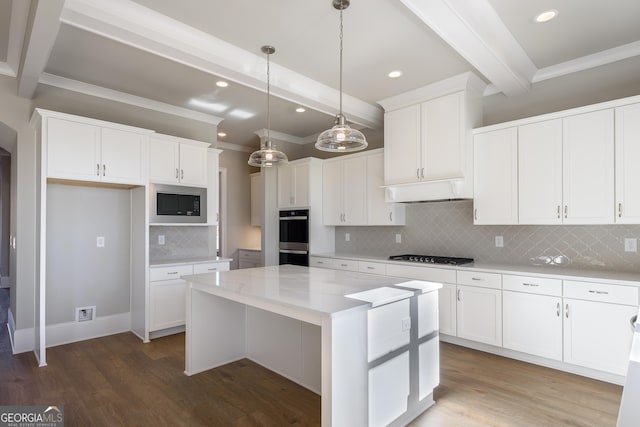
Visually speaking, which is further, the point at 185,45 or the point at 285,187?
the point at 285,187

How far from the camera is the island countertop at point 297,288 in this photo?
6.09ft

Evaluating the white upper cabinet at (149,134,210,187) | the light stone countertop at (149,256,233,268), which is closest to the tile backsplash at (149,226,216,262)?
the light stone countertop at (149,256,233,268)

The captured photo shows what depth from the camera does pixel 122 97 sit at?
396 centimetres

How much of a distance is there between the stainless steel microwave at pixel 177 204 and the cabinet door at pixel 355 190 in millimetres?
1898

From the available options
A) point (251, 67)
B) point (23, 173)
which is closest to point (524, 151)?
point (251, 67)

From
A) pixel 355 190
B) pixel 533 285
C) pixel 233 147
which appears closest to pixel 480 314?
pixel 533 285

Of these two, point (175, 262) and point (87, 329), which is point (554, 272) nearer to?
point (175, 262)

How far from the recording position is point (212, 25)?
2.70 m

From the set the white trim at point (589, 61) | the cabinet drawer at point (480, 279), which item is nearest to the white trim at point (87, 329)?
the cabinet drawer at point (480, 279)

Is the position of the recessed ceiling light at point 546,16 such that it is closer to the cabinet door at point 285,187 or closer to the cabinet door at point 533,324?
the cabinet door at point 533,324

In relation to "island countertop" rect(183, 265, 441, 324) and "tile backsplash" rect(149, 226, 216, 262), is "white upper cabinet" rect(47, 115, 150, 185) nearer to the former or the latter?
"tile backsplash" rect(149, 226, 216, 262)

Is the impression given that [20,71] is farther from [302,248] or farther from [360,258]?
[360,258]

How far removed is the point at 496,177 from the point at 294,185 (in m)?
2.82

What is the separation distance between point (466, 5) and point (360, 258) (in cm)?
290
